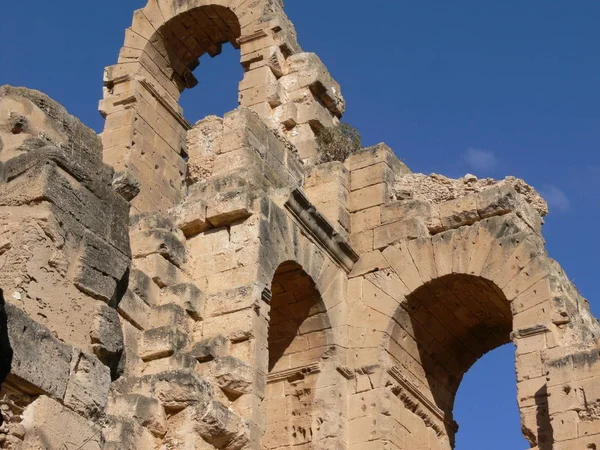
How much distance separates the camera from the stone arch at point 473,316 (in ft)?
35.2

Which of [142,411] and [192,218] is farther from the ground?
[192,218]

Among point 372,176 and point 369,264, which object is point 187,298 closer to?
point 369,264

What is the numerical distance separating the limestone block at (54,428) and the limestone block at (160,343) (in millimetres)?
5036

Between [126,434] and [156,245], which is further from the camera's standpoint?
[156,245]

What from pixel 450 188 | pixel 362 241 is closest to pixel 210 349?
pixel 362 241

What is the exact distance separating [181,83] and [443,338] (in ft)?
16.9

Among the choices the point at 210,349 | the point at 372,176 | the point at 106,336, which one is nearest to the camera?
the point at 106,336

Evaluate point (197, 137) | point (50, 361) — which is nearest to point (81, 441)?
point (50, 361)

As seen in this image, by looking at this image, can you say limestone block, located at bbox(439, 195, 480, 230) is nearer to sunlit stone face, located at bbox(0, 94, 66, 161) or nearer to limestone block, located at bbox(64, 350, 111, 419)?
sunlit stone face, located at bbox(0, 94, 66, 161)

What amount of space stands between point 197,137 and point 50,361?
24.7 feet

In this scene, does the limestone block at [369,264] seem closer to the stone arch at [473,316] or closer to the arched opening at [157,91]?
the stone arch at [473,316]

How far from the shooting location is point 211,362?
974 cm

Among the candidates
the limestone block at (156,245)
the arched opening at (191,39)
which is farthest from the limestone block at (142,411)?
the arched opening at (191,39)

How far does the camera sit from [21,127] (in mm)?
5277
